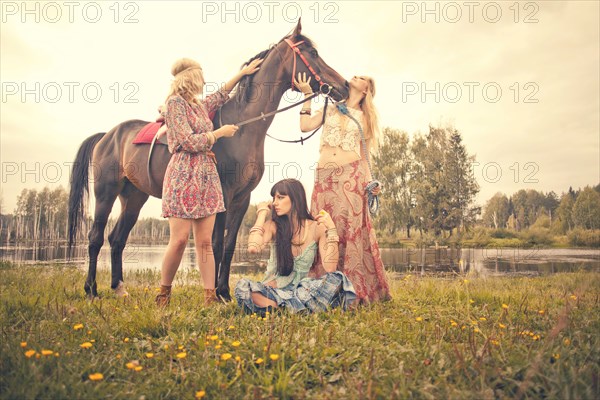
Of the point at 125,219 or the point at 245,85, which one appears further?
the point at 125,219

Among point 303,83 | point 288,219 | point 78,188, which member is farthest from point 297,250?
point 78,188

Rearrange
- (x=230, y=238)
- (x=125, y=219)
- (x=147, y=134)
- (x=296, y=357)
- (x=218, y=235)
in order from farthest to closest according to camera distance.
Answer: (x=125, y=219) < (x=147, y=134) < (x=230, y=238) < (x=218, y=235) < (x=296, y=357)

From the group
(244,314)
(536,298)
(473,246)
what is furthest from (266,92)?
(473,246)

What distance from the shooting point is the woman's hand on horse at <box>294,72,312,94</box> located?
4352 millimetres

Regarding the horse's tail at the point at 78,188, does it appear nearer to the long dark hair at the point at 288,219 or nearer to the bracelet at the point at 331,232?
the long dark hair at the point at 288,219

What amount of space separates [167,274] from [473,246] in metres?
28.4

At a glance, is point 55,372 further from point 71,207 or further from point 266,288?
point 71,207

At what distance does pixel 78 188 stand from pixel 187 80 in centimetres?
301

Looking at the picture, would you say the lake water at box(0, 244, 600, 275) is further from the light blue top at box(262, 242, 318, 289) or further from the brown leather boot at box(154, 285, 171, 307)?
the brown leather boot at box(154, 285, 171, 307)

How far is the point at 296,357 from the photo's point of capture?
7.65ft

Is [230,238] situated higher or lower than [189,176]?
lower

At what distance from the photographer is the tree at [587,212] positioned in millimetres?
27812

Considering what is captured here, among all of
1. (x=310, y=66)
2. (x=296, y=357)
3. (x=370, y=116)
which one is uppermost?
(x=310, y=66)

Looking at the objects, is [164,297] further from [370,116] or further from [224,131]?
[370,116]
